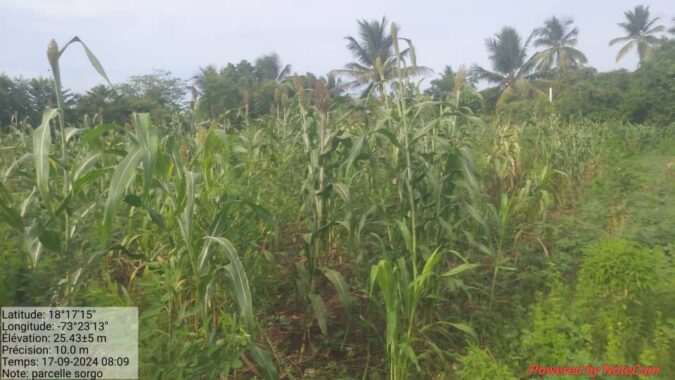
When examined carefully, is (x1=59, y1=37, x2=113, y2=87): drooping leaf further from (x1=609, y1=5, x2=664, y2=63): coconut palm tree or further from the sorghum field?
(x1=609, y1=5, x2=664, y2=63): coconut palm tree

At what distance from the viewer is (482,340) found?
2537mm

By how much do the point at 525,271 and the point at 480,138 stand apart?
3.08 m

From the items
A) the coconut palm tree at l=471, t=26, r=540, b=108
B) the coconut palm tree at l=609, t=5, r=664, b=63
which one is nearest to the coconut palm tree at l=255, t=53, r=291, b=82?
the coconut palm tree at l=471, t=26, r=540, b=108

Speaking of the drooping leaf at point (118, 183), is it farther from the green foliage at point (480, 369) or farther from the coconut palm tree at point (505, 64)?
the coconut palm tree at point (505, 64)

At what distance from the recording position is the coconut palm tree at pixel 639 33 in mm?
31422

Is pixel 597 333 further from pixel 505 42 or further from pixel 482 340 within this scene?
pixel 505 42

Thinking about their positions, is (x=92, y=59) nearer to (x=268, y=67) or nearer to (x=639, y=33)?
(x=268, y=67)

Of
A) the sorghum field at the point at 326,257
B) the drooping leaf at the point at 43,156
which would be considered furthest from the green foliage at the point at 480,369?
the drooping leaf at the point at 43,156

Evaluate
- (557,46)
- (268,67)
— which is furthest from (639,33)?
(268,67)

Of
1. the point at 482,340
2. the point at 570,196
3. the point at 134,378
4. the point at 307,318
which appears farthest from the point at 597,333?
the point at 570,196
